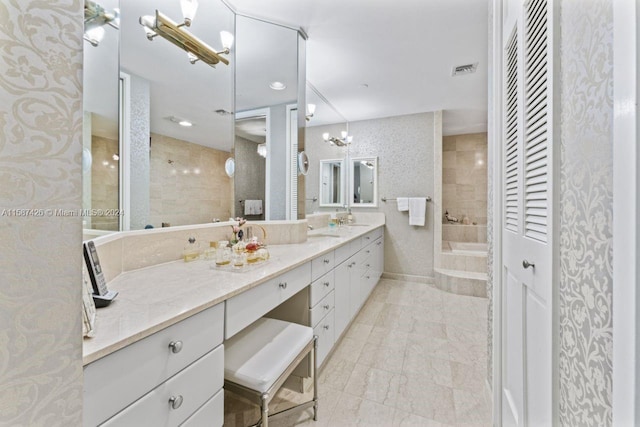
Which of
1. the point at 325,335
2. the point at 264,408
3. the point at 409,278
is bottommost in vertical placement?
the point at 409,278

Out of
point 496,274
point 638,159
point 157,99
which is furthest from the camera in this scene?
point 157,99

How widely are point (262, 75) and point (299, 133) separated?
1.71ft

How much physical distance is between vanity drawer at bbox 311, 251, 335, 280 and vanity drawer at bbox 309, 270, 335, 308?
0.04m

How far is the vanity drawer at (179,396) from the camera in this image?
2.21ft

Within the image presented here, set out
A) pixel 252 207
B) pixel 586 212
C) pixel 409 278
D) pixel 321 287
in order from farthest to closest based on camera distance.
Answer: pixel 409 278
pixel 252 207
pixel 321 287
pixel 586 212

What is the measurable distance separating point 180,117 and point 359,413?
1.89 metres

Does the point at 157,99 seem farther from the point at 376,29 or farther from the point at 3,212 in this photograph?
the point at 376,29

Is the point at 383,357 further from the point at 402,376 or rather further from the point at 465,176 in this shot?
the point at 465,176

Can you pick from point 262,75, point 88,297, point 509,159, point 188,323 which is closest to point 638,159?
point 509,159

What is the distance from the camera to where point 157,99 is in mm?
1377

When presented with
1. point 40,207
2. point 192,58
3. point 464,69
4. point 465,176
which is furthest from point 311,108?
point 465,176

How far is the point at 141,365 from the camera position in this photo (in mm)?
682

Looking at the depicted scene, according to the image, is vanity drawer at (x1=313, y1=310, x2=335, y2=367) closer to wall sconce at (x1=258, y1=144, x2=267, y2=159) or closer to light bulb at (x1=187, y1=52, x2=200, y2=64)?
wall sconce at (x1=258, y1=144, x2=267, y2=159)

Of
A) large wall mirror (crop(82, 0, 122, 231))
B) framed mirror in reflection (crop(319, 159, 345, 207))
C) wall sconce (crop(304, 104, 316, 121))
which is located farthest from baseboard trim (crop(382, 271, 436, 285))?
large wall mirror (crop(82, 0, 122, 231))
